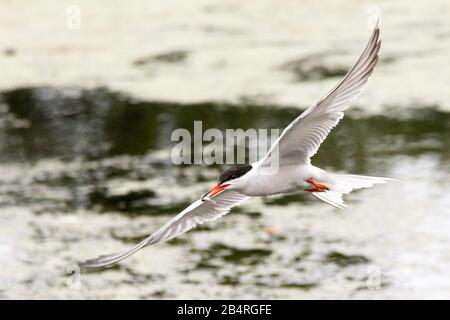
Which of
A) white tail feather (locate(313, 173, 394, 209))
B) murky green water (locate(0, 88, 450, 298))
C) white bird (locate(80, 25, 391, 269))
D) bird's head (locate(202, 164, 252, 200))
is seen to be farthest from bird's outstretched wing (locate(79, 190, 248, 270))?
murky green water (locate(0, 88, 450, 298))

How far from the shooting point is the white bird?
9.40 feet

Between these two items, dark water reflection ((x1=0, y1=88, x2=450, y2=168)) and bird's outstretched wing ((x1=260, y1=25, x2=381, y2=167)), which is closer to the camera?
bird's outstretched wing ((x1=260, y1=25, x2=381, y2=167))

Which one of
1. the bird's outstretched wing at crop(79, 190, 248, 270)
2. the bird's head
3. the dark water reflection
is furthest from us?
the dark water reflection

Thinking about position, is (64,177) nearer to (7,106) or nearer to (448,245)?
(7,106)

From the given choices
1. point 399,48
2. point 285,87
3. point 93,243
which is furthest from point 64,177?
point 399,48

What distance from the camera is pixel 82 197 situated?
5.98 metres

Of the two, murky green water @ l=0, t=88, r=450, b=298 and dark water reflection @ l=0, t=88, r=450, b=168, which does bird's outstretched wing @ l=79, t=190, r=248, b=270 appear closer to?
murky green water @ l=0, t=88, r=450, b=298

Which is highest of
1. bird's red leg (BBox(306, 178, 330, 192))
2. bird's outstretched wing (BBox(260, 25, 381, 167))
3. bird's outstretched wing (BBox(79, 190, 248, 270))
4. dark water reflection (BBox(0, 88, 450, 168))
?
dark water reflection (BBox(0, 88, 450, 168))

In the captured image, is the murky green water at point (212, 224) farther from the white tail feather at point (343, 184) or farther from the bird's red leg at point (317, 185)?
the bird's red leg at point (317, 185)

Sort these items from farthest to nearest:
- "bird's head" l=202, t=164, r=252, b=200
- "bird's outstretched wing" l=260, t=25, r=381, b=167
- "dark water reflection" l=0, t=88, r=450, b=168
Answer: "dark water reflection" l=0, t=88, r=450, b=168, "bird's head" l=202, t=164, r=252, b=200, "bird's outstretched wing" l=260, t=25, r=381, b=167

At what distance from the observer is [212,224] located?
5.57 m

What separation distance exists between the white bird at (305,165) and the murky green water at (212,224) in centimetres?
192

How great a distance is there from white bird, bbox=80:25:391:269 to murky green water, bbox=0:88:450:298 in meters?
1.92

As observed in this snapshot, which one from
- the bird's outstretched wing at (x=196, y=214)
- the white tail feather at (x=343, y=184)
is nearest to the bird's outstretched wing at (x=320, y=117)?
the white tail feather at (x=343, y=184)
